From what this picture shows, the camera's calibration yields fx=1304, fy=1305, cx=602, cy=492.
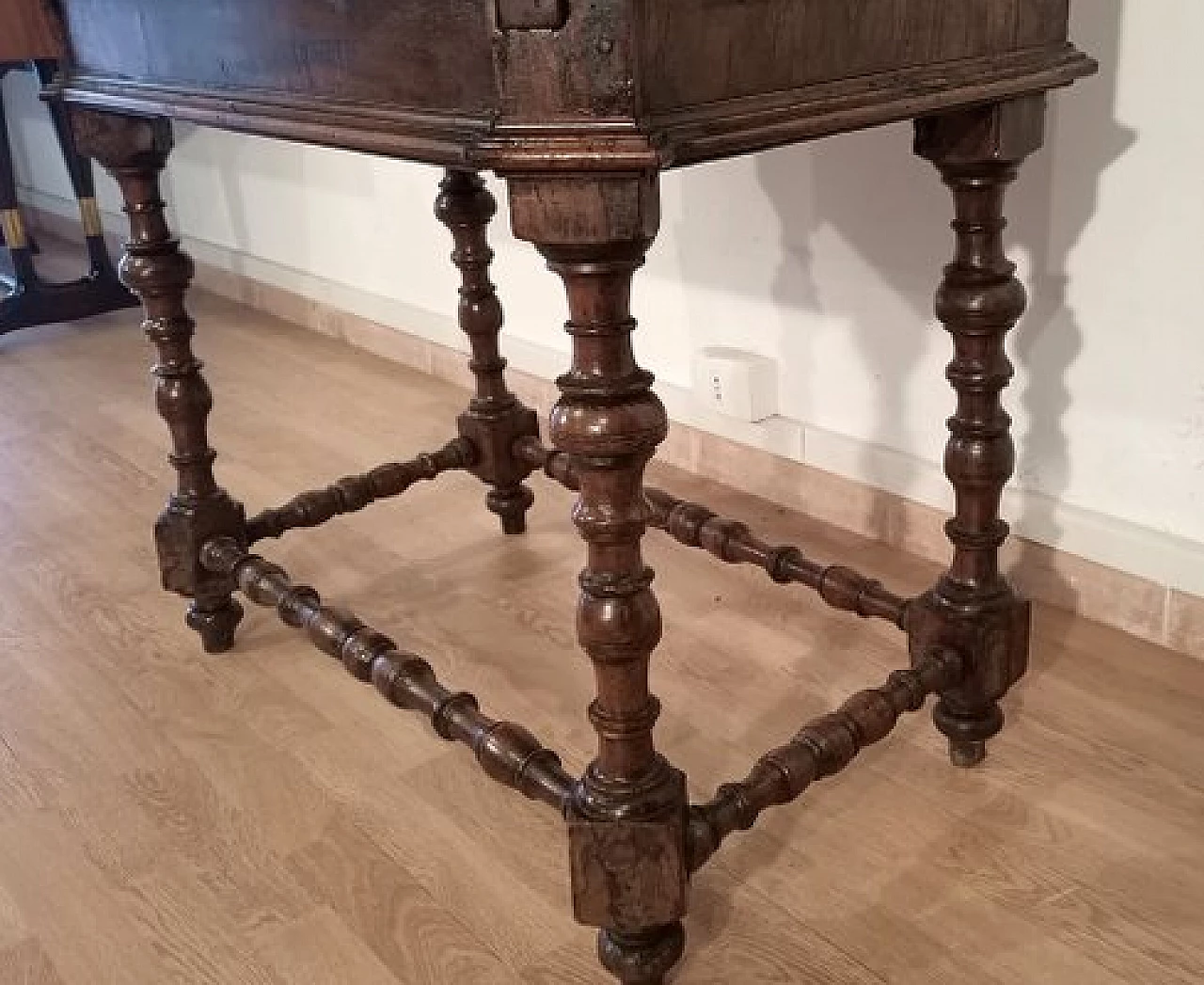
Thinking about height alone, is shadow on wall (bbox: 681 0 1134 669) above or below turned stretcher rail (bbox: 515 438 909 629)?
above

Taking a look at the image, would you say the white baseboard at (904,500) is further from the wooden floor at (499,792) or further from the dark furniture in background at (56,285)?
the dark furniture in background at (56,285)

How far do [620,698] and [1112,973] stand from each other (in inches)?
14.7

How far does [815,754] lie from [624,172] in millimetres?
474

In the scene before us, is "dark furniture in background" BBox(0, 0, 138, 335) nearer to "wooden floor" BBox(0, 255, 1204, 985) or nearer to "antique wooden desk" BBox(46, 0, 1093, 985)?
"wooden floor" BBox(0, 255, 1204, 985)

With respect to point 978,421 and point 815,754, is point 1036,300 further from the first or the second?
point 815,754

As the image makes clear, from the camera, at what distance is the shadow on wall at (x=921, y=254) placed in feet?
3.80

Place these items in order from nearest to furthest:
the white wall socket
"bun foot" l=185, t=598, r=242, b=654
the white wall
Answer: the white wall
"bun foot" l=185, t=598, r=242, b=654
the white wall socket

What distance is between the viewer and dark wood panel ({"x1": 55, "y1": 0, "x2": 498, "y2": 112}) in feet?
2.28

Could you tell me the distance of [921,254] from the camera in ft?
4.34

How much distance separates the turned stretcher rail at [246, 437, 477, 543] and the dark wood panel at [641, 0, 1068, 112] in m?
0.83

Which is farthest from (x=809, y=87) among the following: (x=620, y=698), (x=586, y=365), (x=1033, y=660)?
(x=1033, y=660)

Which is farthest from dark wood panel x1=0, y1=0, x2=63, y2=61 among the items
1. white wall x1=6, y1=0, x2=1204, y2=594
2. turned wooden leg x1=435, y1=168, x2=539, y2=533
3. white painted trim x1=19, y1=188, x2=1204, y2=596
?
white painted trim x1=19, y1=188, x2=1204, y2=596

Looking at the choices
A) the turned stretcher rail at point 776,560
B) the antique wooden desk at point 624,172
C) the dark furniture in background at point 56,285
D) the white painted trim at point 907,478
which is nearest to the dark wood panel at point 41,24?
the antique wooden desk at point 624,172

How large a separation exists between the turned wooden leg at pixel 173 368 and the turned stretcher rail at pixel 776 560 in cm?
41
